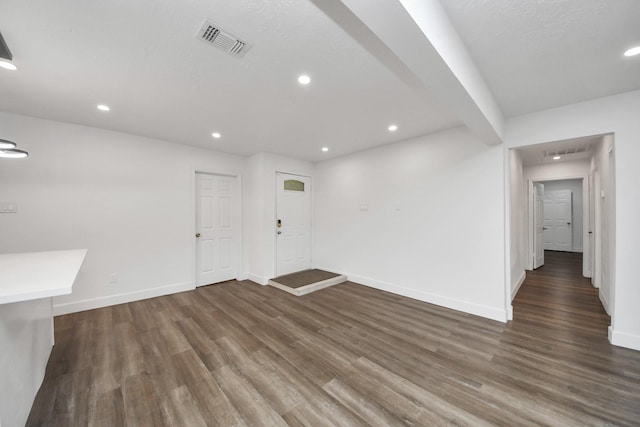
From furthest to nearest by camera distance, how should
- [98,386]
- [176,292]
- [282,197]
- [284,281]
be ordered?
[282,197], [284,281], [176,292], [98,386]

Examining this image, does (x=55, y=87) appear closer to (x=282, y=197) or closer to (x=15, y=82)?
(x=15, y=82)

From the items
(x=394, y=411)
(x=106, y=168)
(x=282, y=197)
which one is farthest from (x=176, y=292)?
(x=394, y=411)

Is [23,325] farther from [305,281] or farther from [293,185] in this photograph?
[293,185]

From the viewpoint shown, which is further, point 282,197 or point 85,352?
point 282,197

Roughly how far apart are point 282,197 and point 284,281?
1655mm

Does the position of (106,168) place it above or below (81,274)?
above

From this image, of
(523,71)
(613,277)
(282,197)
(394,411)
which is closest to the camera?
(394,411)

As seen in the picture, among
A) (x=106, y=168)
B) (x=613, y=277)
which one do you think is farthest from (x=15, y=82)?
(x=613, y=277)

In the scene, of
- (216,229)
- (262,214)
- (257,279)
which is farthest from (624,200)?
(216,229)

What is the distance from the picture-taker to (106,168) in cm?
339

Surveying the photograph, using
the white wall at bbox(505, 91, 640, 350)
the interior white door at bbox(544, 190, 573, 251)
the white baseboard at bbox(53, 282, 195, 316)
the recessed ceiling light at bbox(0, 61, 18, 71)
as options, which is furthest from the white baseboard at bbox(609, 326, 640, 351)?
the interior white door at bbox(544, 190, 573, 251)

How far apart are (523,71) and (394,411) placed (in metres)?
2.85

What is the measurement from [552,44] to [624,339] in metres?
2.81

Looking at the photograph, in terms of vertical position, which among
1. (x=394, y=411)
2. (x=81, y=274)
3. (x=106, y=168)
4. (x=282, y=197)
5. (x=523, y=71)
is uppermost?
(x=523, y=71)
